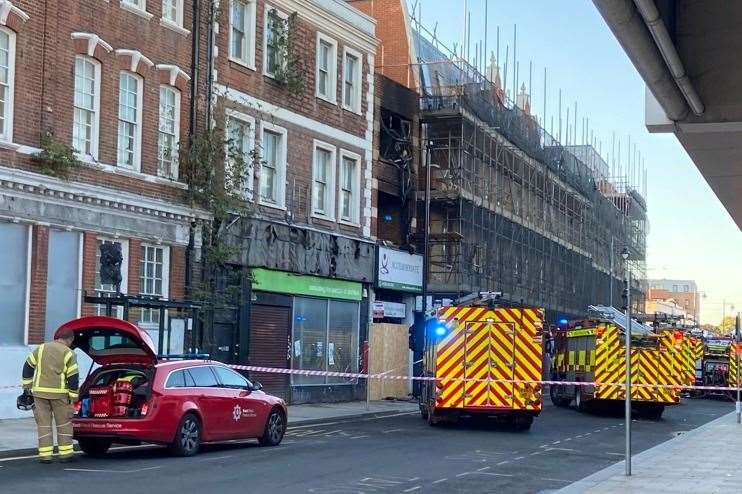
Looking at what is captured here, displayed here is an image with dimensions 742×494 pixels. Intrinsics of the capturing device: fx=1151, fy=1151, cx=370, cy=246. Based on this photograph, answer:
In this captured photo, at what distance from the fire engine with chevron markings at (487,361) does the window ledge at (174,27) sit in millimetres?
8928

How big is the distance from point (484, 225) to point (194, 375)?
80.1 feet

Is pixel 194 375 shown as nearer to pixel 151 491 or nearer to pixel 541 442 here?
pixel 151 491

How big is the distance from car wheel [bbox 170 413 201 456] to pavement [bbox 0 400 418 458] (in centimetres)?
208

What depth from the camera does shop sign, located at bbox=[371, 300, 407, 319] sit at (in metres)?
33.5

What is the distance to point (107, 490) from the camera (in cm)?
1265

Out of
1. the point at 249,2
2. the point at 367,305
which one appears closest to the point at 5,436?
the point at 249,2

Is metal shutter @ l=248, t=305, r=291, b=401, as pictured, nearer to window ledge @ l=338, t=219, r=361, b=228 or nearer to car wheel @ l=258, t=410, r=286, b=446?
window ledge @ l=338, t=219, r=361, b=228

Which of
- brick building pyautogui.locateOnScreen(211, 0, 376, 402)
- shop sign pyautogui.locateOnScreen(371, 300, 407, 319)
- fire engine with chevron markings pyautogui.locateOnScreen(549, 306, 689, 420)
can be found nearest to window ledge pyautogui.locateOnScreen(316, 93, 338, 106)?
brick building pyautogui.locateOnScreen(211, 0, 376, 402)

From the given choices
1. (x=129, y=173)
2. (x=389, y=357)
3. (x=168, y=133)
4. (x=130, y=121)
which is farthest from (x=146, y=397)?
(x=389, y=357)

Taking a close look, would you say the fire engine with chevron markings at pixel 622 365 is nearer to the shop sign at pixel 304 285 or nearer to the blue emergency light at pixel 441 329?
the blue emergency light at pixel 441 329

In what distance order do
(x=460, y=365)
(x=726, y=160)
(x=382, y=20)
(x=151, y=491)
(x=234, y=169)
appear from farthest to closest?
(x=382, y=20), (x=234, y=169), (x=460, y=365), (x=151, y=491), (x=726, y=160)

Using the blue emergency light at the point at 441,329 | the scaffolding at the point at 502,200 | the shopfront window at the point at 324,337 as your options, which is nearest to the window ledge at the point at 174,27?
the shopfront window at the point at 324,337

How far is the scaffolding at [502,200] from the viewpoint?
38094mm

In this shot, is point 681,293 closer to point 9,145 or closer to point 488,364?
point 488,364
